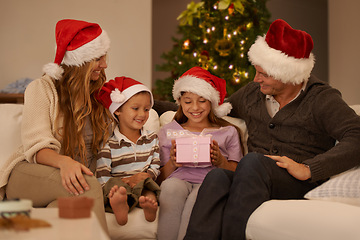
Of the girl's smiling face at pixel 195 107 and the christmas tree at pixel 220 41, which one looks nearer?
the girl's smiling face at pixel 195 107

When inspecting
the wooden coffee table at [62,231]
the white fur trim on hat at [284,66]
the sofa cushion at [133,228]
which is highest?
A: the white fur trim on hat at [284,66]

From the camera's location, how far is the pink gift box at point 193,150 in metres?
1.99

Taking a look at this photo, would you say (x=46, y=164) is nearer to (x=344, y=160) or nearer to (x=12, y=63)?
(x=344, y=160)

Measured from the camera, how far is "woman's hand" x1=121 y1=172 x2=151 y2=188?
2.06 m

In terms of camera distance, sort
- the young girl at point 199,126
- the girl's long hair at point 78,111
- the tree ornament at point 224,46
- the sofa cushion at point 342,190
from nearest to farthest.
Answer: the sofa cushion at point 342,190, the girl's long hair at point 78,111, the young girl at point 199,126, the tree ornament at point 224,46

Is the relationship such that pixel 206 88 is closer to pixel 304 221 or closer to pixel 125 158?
pixel 125 158

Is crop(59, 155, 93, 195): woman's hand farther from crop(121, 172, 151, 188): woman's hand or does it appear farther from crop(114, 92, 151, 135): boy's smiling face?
crop(114, 92, 151, 135): boy's smiling face

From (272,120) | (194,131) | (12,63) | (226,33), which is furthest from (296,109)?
(12,63)

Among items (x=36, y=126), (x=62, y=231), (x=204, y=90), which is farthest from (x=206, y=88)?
(x=62, y=231)

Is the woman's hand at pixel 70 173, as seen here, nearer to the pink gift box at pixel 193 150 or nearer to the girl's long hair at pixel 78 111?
the girl's long hair at pixel 78 111

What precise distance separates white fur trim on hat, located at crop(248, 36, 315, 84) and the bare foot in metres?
0.87

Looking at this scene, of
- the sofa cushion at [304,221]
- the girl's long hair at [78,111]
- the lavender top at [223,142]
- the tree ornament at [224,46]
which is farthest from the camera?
the tree ornament at [224,46]

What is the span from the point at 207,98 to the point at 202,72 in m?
0.19

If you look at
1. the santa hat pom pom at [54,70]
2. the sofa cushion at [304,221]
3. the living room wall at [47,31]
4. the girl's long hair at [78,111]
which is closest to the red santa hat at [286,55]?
the sofa cushion at [304,221]
